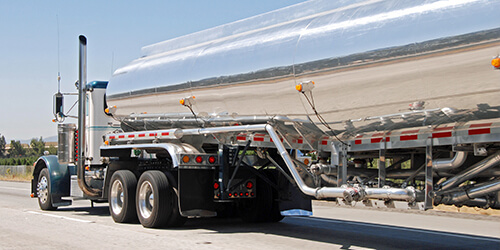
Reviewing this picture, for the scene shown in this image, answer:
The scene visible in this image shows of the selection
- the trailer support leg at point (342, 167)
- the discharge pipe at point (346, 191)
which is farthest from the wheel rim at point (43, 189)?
the trailer support leg at point (342, 167)

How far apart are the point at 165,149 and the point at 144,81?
1468 millimetres

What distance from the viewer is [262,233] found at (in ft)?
35.1

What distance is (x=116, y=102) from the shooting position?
1270 cm

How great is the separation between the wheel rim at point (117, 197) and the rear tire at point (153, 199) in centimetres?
77

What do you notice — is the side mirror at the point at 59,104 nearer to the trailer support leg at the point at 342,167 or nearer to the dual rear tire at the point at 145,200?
the dual rear tire at the point at 145,200

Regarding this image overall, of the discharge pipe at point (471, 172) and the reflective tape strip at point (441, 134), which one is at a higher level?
the reflective tape strip at point (441, 134)

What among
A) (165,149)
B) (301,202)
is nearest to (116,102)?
(165,149)

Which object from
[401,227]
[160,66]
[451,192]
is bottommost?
[401,227]

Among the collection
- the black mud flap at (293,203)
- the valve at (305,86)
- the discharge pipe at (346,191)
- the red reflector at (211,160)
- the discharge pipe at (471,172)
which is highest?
the valve at (305,86)

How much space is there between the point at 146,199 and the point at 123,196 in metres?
0.63

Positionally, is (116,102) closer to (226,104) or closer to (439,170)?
(226,104)

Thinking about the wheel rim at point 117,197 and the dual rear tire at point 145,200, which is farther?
the wheel rim at point 117,197

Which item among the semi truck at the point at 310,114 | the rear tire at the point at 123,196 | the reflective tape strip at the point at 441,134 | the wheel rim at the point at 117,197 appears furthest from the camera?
the wheel rim at the point at 117,197

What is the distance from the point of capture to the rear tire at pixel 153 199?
35.3 feet
